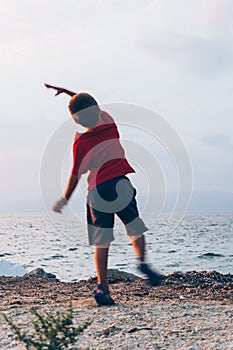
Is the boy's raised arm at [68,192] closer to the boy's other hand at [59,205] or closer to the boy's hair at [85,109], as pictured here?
the boy's other hand at [59,205]

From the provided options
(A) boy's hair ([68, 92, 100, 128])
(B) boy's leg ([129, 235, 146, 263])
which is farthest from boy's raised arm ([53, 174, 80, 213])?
(B) boy's leg ([129, 235, 146, 263])

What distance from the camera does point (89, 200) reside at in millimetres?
5031

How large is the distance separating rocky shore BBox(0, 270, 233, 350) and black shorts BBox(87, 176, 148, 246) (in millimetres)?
733

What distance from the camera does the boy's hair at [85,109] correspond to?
16.4 ft

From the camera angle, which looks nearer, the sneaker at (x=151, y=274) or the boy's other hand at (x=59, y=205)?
the sneaker at (x=151, y=274)

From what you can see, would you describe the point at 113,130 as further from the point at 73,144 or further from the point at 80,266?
the point at 80,266

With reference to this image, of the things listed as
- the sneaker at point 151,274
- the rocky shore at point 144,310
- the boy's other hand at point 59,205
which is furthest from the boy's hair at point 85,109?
the rocky shore at point 144,310

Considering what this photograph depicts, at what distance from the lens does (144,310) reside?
4879 millimetres

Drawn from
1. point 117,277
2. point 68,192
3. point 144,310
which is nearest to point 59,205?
point 68,192

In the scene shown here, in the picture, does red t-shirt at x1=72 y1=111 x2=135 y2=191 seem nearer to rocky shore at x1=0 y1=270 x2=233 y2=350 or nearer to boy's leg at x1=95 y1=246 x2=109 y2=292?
boy's leg at x1=95 y1=246 x2=109 y2=292

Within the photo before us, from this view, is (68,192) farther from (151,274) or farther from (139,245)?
(151,274)

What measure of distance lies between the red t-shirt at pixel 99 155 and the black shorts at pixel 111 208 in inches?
3.2

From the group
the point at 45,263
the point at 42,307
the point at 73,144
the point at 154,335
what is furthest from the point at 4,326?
the point at 45,263

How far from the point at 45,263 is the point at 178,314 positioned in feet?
29.5
